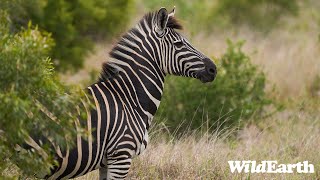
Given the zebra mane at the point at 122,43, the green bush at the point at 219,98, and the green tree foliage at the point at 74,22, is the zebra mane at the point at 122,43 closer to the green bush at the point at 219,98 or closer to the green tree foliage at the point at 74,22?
the green bush at the point at 219,98

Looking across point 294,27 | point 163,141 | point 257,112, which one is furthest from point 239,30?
point 163,141

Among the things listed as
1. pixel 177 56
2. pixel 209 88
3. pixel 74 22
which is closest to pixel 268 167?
pixel 177 56

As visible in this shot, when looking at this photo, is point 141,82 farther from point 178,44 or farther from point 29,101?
point 29,101

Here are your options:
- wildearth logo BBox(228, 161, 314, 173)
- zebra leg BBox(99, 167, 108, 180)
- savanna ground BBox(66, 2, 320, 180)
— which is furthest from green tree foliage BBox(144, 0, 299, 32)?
zebra leg BBox(99, 167, 108, 180)

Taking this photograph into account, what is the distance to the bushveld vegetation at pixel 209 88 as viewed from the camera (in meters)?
4.82

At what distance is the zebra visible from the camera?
229 inches

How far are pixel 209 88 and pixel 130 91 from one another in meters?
4.09

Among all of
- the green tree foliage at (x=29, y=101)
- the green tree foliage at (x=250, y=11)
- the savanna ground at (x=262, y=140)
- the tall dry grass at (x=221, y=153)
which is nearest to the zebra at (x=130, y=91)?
the savanna ground at (x=262, y=140)

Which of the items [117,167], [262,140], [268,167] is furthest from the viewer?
[262,140]

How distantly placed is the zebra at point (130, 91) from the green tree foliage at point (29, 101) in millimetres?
761

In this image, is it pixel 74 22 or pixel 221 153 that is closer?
pixel 221 153

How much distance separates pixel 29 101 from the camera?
4.58m

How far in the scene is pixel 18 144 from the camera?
5238 mm

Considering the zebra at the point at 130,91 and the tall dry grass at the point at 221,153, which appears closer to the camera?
the zebra at the point at 130,91
